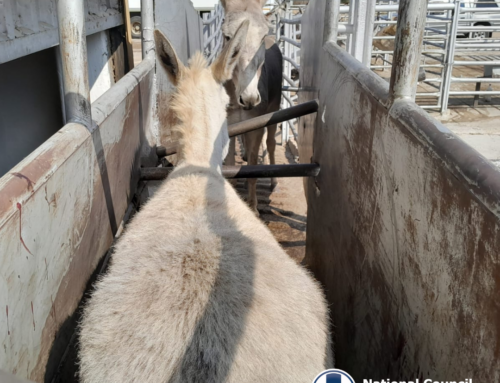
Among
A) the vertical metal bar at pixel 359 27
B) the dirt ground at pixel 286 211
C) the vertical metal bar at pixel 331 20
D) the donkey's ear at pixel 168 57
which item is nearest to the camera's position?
the donkey's ear at pixel 168 57

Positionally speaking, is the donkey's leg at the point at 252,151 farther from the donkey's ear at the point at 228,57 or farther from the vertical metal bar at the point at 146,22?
the donkey's ear at the point at 228,57

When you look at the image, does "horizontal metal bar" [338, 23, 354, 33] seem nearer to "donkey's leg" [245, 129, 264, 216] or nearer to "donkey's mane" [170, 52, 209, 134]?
"donkey's mane" [170, 52, 209, 134]

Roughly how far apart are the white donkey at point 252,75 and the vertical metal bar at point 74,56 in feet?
9.79

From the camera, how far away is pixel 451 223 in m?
1.25

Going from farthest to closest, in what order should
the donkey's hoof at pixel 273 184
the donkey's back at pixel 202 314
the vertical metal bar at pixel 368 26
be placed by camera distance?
the donkey's hoof at pixel 273 184
the vertical metal bar at pixel 368 26
the donkey's back at pixel 202 314

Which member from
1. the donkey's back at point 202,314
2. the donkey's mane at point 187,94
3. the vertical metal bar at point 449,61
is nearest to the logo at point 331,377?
the donkey's back at point 202,314

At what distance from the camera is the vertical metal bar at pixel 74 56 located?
172cm

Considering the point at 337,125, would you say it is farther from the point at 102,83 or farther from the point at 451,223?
the point at 102,83

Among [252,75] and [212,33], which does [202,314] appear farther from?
[212,33]

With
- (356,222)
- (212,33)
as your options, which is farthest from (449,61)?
(356,222)

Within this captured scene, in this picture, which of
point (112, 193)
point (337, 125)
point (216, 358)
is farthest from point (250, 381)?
point (337, 125)

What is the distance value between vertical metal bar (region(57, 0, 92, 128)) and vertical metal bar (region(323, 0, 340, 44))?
79.2 inches

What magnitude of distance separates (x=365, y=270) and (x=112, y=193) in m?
1.36

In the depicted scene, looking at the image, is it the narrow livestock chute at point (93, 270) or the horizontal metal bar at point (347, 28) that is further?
the horizontal metal bar at point (347, 28)
